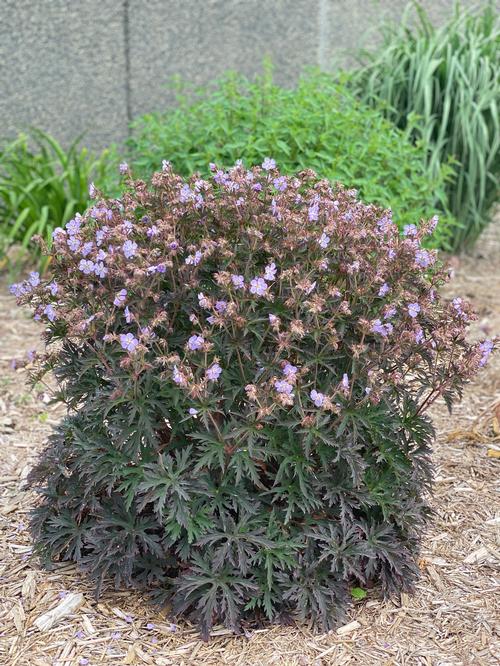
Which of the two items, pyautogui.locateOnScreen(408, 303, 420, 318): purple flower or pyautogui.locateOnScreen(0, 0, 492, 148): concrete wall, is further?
pyautogui.locateOnScreen(0, 0, 492, 148): concrete wall

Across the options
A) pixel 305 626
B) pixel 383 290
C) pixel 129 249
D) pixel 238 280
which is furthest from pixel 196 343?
pixel 305 626

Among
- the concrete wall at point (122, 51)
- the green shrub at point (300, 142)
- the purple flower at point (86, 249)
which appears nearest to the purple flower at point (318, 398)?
the purple flower at point (86, 249)

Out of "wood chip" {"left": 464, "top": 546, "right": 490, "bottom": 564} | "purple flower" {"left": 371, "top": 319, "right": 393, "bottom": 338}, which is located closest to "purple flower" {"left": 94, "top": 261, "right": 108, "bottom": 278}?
"purple flower" {"left": 371, "top": 319, "right": 393, "bottom": 338}

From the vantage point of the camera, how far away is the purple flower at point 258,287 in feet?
6.86

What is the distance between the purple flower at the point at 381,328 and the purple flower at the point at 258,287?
294mm

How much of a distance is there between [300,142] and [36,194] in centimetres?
182

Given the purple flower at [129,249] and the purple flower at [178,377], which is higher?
the purple flower at [129,249]

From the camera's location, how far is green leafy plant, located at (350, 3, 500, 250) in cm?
552

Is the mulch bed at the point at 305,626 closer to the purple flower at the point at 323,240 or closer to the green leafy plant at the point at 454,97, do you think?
the purple flower at the point at 323,240

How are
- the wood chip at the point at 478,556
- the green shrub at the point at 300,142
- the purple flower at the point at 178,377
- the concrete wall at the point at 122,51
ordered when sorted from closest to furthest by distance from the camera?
the purple flower at the point at 178,377 < the wood chip at the point at 478,556 < the green shrub at the point at 300,142 < the concrete wall at the point at 122,51

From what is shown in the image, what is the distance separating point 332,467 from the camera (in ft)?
7.68

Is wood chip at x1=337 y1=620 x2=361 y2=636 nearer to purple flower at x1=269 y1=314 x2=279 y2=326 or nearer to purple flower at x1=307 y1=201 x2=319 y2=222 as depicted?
purple flower at x1=269 y1=314 x2=279 y2=326

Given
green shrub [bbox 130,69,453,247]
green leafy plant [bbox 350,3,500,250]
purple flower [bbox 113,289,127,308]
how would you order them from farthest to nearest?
green leafy plant [bbox 350,3,500,250] < green shrub [bbox 130,69,453,247] < purple flower [bbox 113,289,127,308]

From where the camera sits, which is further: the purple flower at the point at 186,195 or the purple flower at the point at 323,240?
the purple flower at the point at 186,195
